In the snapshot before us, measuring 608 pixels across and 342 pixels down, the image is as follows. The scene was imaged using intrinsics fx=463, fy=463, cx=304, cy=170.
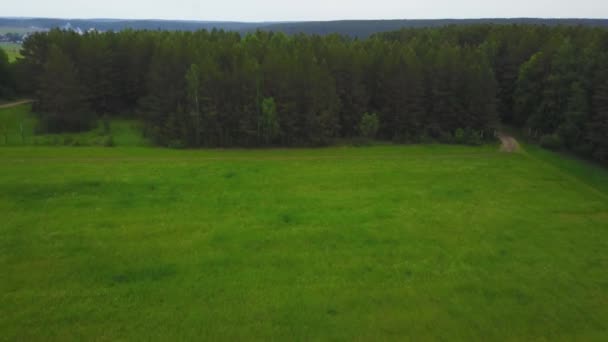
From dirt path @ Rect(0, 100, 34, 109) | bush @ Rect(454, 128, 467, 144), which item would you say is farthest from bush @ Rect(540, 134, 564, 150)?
dirt path @ Rect(0, 100, 34, 109)

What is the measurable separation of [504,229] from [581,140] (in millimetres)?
25516

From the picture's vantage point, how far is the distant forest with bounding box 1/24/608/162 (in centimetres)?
4619

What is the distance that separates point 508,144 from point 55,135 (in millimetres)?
48230

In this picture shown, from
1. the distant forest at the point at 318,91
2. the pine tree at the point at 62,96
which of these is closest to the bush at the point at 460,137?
the distant forest at the point at 318,91

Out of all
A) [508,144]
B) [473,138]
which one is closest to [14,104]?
[473,138]

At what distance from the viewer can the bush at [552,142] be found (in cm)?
4650

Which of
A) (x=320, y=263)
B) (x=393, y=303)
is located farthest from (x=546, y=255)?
(x=320, y=263)

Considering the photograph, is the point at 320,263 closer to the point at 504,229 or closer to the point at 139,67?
the point at 504,229

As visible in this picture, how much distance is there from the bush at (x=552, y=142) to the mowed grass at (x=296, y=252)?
885 cm

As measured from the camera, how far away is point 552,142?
46750mm

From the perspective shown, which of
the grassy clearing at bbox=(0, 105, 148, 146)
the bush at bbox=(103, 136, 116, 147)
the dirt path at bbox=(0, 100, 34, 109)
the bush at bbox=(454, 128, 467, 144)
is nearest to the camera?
the bush at bbox=(103, 136, 116, 147)

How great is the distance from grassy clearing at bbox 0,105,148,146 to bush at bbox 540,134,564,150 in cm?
4039

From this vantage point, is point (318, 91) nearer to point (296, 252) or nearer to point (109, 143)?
point (109, 143)

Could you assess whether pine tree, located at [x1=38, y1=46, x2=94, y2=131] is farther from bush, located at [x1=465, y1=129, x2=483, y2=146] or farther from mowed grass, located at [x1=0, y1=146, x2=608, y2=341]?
bush, located at [x1=465, y1=129, x2=483, y2=146]
